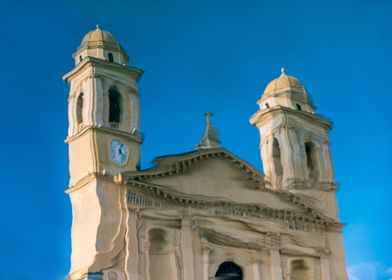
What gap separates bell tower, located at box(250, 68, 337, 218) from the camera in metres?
27.9

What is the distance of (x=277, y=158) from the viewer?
28641 mm

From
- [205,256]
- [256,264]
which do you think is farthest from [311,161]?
[205,256]

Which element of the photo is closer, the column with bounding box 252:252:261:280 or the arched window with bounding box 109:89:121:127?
the column with bounding box 252:252:261:280

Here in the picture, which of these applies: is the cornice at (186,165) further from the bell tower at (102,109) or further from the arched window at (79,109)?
the arched window at (79,109)

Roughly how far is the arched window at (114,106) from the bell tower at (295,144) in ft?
17.4

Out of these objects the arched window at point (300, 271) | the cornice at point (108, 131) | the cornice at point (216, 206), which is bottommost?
the arched window at point (300, 271)

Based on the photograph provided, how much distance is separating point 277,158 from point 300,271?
402cm

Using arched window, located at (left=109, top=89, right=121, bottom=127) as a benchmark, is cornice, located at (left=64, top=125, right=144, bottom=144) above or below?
below

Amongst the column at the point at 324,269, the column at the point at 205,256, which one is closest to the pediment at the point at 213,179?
the column at the point at 205,256

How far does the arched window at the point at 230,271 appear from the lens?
24.8 meters

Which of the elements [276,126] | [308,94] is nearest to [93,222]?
[276,126]

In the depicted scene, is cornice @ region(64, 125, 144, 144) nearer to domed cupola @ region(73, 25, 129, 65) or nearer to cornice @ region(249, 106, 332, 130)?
domed cupola @ region(73, 25, 129, 65)

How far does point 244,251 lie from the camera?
2503cm

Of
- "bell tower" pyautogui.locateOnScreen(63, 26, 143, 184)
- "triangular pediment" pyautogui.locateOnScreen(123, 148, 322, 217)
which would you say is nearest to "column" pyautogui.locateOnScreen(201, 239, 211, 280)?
"triangular pediment" pyautogui.locateOnScreen(123, 148, 322, 217)
